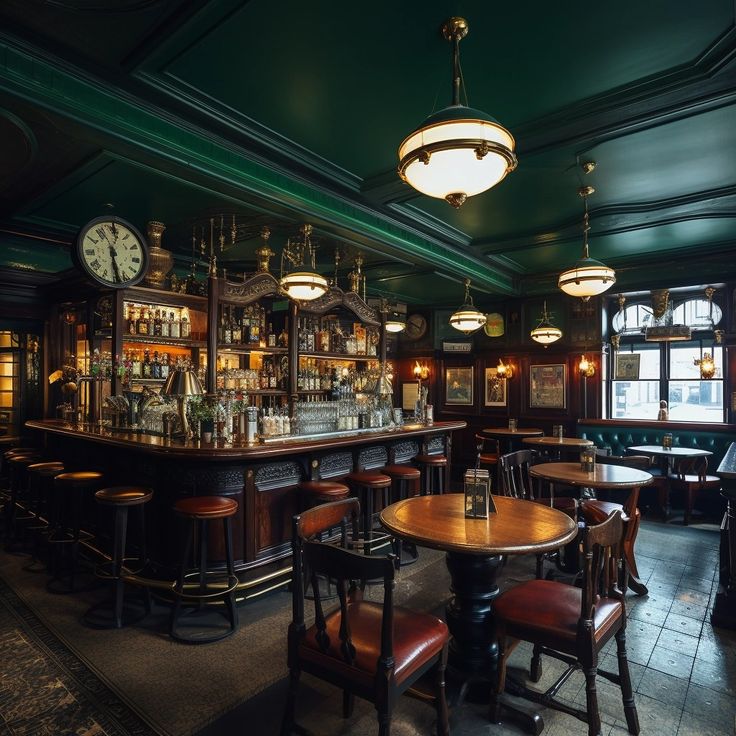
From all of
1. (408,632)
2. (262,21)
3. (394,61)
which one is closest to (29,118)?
(262,21)

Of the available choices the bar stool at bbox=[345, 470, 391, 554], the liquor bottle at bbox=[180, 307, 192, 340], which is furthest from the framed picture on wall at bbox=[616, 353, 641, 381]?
the liquor bottle at bbox=[180, 307, 192, 340]

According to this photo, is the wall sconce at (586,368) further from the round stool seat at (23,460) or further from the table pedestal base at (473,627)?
the round stool seat at (23,460)

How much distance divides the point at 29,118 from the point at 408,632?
13.3 ft

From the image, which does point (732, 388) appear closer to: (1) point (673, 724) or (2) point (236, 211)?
(1) point (673, 724)

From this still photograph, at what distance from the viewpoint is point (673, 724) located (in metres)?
2.54

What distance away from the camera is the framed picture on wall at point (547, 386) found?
9.00 metres

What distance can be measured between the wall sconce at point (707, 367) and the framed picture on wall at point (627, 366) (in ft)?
3.13

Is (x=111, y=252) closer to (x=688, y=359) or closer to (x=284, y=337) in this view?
(x=284, y=337)

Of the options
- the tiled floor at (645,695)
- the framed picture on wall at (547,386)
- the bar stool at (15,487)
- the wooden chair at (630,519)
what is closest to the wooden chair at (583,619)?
the tiled floor at (645,695)

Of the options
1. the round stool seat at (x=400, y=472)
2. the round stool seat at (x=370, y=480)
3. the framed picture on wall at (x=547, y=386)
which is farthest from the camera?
the framed picture on wall at (x=547, y=386)

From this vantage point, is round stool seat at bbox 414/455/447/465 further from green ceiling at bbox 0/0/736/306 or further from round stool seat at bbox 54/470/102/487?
round stool seat at bbox 54/470/102/487

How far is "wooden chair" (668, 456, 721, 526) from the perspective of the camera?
669 cm

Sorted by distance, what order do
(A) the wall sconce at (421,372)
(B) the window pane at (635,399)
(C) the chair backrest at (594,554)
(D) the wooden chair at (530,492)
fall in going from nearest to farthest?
(C) the chair backrest at (594,554) < (D) the wooden chair at (530,492) < (B) the window pane at (635,399) < (A) the wall sconce at (421,372)

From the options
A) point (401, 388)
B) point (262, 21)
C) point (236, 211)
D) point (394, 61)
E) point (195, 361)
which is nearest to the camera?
point (262, 21)
